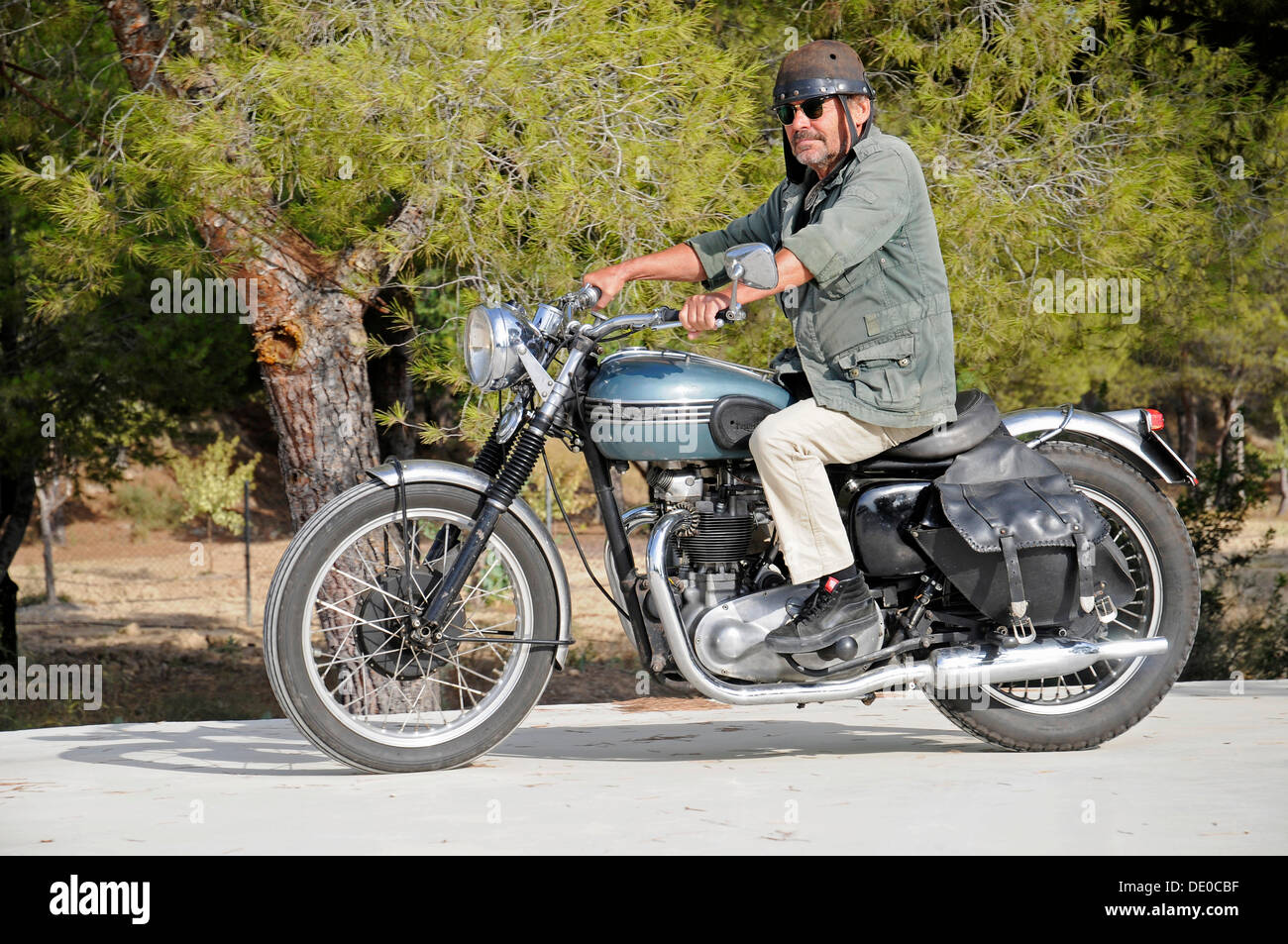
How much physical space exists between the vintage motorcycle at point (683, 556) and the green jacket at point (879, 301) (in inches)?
2.8

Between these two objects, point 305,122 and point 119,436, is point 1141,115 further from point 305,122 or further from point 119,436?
point 119,436

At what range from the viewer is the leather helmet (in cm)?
379

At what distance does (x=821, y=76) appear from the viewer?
12.4 feet

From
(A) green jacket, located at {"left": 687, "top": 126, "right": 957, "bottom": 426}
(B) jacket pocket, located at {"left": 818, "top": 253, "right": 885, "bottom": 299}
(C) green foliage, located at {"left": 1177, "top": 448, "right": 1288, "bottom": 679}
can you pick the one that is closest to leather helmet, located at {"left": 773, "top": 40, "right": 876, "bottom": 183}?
(A) green jacket, located at {"left": 687, "top": 126, "right": 957, "bottom": 426}

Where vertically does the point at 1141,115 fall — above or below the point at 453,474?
above

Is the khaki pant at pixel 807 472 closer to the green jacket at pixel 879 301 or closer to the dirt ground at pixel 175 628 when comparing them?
the green jacket at pixel 879 301

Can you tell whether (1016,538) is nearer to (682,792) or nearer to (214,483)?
(682,792)

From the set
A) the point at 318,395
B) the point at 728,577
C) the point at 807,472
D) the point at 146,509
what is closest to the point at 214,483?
the point at 146,509

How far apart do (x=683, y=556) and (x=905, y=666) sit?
0.68 metres

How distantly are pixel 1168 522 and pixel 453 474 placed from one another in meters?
2.12

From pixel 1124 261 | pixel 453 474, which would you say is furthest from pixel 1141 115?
pixel 453 474

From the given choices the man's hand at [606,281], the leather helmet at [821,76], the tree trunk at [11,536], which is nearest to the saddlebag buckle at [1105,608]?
the leather helmet at [821,76]

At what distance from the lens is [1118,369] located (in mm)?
25141
